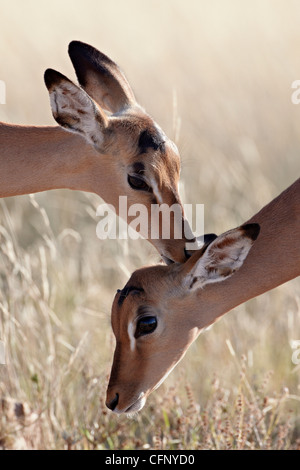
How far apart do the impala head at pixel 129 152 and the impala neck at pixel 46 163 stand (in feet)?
0.19

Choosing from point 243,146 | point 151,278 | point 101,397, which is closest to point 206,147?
point 243,146

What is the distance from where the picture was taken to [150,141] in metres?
5.87

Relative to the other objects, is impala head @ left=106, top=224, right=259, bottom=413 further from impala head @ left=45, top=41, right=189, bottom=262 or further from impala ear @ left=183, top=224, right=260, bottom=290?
impala head @ left=45, top=41, right=189, bottom=262

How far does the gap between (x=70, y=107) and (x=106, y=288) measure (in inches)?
132

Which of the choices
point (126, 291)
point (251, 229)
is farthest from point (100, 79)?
point (251, 229)

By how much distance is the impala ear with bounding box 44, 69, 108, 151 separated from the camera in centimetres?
557

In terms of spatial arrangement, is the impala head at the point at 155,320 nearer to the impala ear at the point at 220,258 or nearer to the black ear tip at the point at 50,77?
the impala ear at the point at 220,258

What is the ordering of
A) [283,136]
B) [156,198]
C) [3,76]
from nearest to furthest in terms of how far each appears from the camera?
1. [156,198]
2. [283,136]
3. [3,76]

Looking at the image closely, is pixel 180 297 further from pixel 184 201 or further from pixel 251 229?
pixel 184 201

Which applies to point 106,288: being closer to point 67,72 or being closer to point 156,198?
point 156,198

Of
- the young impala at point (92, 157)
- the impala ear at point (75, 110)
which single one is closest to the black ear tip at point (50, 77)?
the impala ear at point (75, 110)

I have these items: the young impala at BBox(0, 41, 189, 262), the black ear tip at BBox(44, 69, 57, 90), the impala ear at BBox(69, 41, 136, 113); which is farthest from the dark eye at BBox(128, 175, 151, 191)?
the impala ear at BBox(69, 41, 136, 113)

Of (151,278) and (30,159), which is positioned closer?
(151,278)

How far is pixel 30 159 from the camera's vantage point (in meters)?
5.93
